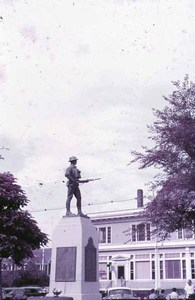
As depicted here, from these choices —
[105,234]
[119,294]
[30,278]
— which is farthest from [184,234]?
[119,294]

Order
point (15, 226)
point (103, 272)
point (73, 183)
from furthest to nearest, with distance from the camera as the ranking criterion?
point (103, 272)
point (15, 226)
point (73, 183)

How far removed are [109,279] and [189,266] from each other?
9974 millimetres

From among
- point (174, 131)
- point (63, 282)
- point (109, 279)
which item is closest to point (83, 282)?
point (63, 282)

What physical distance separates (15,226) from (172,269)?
22.7 m

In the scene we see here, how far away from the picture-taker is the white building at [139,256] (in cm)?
4725

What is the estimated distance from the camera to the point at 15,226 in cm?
3083

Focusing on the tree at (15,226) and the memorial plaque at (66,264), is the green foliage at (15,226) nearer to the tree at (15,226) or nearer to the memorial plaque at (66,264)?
the tree at (15,226)

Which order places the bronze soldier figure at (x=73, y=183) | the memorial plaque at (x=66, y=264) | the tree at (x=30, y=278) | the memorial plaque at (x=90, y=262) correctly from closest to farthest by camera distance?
the memorial plaque at (x=66, y=264) → the memorial plaque at (x=90, y=262) → the bronze soldier figure at (x=73, y=183) → the tree at (x=30, y=278)

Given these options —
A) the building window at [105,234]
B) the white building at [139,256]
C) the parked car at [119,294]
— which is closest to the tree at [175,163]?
the parked car at [119,294]

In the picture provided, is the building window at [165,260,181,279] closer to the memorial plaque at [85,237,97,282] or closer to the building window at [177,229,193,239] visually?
the building window at [177,229,193,239]

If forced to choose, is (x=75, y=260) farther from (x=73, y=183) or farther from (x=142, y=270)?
(x=142, y=270)

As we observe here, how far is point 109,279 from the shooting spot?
51781 mm

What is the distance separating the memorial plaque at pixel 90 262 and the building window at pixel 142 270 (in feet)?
104

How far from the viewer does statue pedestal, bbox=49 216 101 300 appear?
58.5 feet
